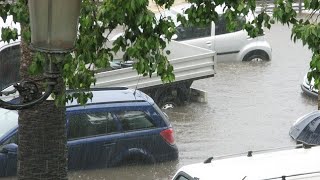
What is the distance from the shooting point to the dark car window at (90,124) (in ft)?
40.5

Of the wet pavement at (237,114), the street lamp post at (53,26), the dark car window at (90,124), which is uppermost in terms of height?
the street lamp post at (53,26)

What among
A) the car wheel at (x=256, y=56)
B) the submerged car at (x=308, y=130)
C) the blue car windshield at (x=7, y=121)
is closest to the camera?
the blue car windshield at (x=7, y=121)

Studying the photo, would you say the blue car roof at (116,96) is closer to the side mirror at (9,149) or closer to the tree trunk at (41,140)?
the side mirror at (9,149)

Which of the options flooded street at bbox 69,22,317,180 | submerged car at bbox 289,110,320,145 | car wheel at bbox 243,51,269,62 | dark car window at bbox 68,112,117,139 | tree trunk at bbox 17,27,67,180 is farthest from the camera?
car wheel at bbox 243,51,269,62

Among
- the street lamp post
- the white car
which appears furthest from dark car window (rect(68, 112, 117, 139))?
the white car

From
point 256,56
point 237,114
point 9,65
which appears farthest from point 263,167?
point 256,56

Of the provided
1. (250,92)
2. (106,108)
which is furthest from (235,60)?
(106,108)

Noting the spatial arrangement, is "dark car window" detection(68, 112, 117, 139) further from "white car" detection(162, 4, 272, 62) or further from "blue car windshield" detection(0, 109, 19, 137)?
"white car" detection(162, 4, 272, 62)

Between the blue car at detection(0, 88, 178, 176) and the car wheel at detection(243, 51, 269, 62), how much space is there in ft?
34.1

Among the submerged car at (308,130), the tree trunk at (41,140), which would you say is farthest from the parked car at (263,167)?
the submerged car at (308,130)

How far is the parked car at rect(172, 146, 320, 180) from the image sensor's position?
6898 mm

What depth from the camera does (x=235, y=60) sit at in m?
22.9

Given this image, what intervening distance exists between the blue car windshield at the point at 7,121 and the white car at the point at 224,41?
9.94m

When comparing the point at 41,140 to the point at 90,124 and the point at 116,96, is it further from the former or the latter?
the point at 116,96
